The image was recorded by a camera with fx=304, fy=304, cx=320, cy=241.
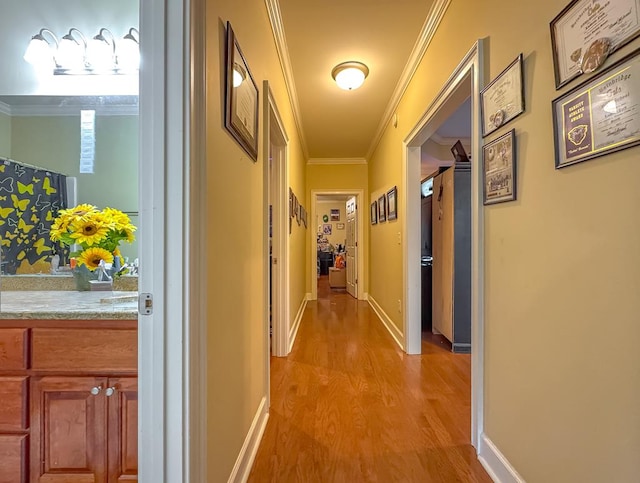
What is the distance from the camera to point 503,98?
129cm

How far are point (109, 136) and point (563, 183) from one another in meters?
1.93

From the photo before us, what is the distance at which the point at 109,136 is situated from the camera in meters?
1.50

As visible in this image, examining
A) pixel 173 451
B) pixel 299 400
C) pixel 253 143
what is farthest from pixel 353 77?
pixel 173 451

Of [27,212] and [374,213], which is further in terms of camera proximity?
[374,213]

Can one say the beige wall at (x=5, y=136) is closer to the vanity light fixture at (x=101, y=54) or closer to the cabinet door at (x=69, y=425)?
the vanity light fixture at (x=101, y=54)

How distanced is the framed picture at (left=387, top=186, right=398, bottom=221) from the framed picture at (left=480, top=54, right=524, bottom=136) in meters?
1.79

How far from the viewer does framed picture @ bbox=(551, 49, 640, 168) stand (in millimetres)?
762

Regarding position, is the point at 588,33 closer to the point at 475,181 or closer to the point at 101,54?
the point at 475,181

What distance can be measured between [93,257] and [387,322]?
3083 millimetres

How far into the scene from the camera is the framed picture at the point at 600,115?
76cm

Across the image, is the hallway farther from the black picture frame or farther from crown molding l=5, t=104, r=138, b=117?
the black picture frame

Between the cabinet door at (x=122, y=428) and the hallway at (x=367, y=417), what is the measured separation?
0.58 m

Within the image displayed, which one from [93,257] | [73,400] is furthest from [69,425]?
[93,257]

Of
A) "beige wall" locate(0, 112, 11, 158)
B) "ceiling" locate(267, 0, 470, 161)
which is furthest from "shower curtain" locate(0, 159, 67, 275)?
"ceiling" locate(267, 0, 470, 161)
